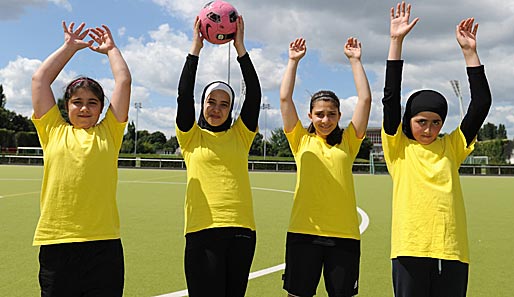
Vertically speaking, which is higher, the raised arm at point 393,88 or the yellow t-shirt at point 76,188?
the raised arm at point 393,88

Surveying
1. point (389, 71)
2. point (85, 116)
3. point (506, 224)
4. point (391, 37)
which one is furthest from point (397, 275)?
point (506, 224)

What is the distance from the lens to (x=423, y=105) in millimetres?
3246

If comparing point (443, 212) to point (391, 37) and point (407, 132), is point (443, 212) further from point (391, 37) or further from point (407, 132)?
point (391, 37)

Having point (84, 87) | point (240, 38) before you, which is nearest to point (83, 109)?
point (84, 87)

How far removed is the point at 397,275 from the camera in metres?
3.08

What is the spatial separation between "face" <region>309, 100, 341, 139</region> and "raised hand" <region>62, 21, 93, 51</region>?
182 cm

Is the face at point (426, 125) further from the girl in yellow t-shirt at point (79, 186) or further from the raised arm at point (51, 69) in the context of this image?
the raised arm at point (51, 69)

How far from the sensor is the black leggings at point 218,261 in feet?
10.0

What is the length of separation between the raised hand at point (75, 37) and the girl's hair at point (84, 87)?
28 cm

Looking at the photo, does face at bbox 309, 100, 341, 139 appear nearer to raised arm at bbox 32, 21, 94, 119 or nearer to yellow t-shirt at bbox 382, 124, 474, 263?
yellow t-shirt at bbox 382, 124, 474, 263

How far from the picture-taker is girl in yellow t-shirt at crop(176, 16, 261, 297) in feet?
10.1

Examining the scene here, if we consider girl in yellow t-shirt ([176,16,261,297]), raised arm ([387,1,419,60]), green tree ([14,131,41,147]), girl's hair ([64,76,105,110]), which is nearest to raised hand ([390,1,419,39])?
raised arm ([387,1,419,60])

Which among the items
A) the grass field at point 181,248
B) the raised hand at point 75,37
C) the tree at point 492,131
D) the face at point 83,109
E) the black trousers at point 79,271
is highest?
the tree at point 492,131

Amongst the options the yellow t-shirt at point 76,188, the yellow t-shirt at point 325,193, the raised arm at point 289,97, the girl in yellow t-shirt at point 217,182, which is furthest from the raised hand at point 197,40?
the yellow t-shirt at point 325,193
